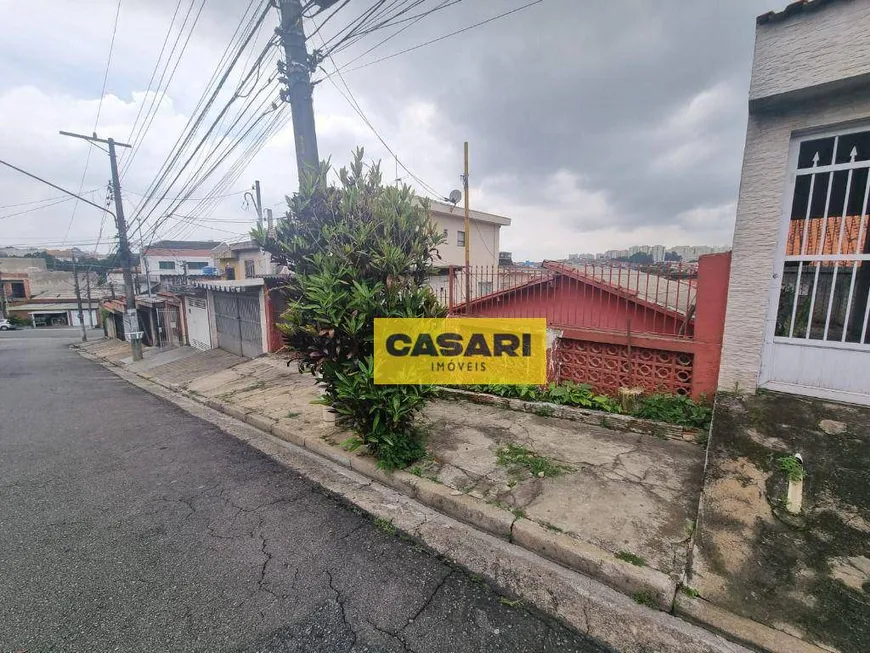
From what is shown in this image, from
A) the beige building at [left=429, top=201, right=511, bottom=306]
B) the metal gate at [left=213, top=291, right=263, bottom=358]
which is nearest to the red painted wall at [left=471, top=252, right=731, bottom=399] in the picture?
the beige building at [left=429, top=201, right=511, bottom=306]

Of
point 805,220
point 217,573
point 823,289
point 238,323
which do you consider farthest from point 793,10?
point 238,323

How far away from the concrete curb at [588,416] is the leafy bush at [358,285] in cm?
75

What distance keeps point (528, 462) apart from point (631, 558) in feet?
4.31

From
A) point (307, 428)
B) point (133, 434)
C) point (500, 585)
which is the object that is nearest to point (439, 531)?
point (500, 585)

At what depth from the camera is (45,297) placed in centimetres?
4069

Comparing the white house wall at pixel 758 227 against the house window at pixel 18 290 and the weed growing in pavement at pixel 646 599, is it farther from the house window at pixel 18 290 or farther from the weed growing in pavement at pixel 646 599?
the house window at pixel 18 290

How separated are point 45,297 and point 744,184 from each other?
60.9 meters

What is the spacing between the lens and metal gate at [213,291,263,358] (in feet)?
34.0

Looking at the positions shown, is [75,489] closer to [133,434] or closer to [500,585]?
[133,434]

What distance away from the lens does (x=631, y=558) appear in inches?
91.5

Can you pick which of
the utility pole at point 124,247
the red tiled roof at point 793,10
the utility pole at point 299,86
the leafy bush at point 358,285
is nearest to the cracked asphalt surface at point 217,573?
the leafy bush at point 358,285

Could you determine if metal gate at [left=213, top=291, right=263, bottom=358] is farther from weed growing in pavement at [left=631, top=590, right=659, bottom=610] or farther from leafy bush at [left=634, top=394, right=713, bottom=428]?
weed growing in pavement at [left=631, top=590, right=659, bottom=610]

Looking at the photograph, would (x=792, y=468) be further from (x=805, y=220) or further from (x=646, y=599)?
(x=805, y=220)

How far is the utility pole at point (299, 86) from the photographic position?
5230 millimetres
